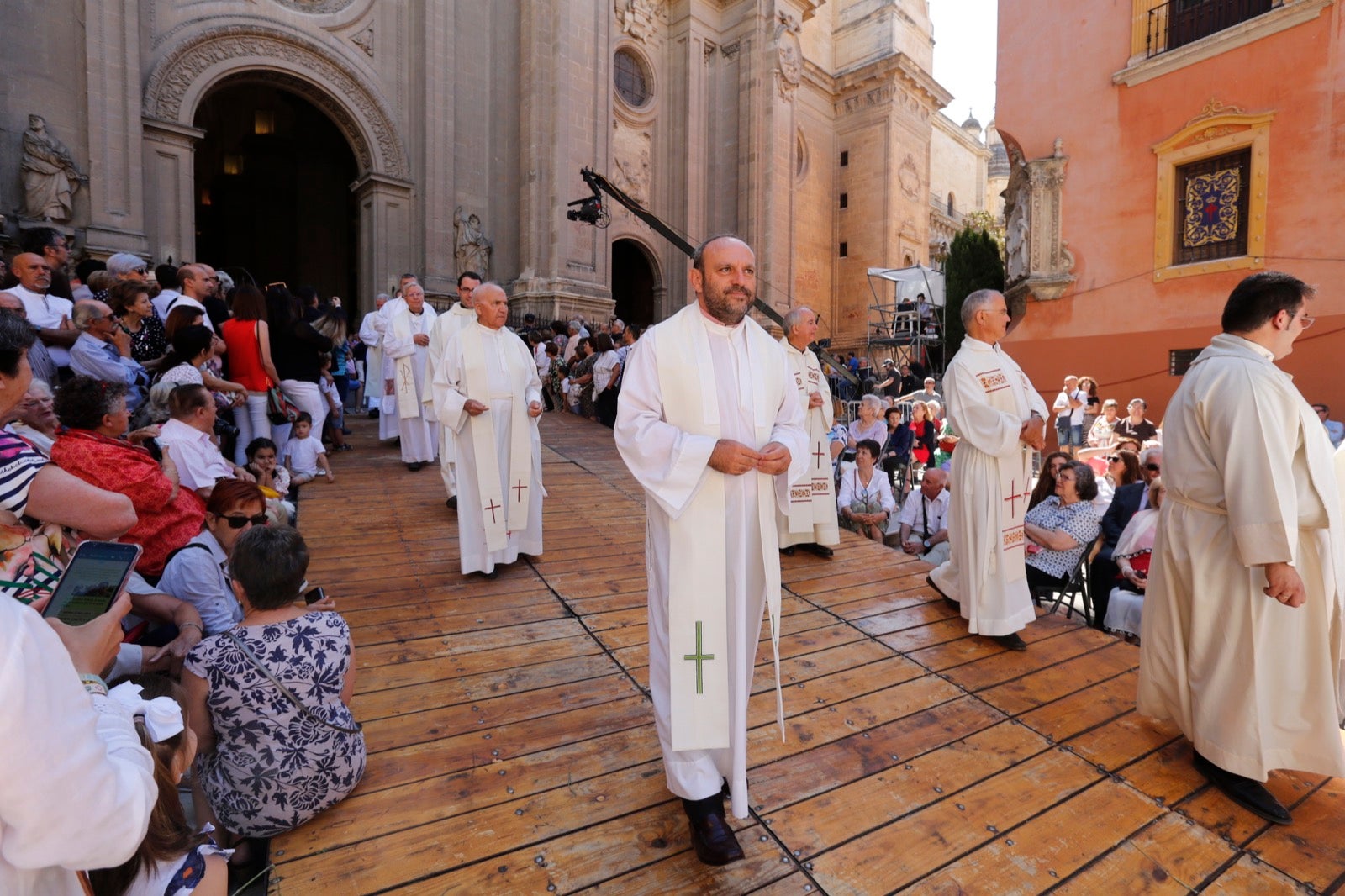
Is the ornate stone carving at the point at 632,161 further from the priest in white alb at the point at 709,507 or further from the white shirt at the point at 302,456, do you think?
the priest in white alb at the point at 709,507

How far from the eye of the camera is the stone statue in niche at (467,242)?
51.8ft

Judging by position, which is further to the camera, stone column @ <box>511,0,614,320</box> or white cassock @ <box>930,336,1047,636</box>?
stone column @ <box>511,0,614,320</box>

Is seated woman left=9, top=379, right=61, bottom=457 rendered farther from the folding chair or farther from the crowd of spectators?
the folding chair

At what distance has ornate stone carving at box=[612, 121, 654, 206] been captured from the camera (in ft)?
65.9

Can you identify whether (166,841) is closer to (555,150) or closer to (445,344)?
(445,344)

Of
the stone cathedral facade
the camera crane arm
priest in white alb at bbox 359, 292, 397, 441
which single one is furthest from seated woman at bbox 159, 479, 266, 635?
the camera crane arm

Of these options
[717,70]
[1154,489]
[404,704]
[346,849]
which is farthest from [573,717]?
[717,70]

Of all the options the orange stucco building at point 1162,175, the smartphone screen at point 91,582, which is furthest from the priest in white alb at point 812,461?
the orange stucco building at point 1162,175

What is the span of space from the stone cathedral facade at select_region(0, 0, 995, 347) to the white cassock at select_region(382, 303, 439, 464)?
6.75m

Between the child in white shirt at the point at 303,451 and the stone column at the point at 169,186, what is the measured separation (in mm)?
Answer: 7771

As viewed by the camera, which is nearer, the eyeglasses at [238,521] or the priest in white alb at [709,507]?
the priest in white alb at [709,507]

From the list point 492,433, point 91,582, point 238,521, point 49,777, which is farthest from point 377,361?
point 49,777

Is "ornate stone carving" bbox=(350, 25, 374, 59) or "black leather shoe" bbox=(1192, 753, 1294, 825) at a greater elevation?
"ornate stone carving" bbox=(350, 25, 374, 59)

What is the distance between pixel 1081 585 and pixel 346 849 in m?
5.05
